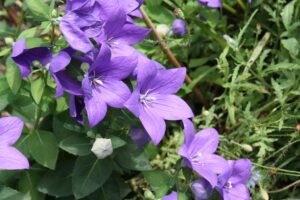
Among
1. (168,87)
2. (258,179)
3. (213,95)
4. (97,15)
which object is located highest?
(97,15)

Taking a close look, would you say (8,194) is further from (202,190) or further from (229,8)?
(229,8)

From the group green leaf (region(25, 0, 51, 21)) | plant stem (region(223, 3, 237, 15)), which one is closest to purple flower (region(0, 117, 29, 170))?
green leaf (region(25, 0, 51, 21))

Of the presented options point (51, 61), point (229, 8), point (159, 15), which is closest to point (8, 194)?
point (51, 61)

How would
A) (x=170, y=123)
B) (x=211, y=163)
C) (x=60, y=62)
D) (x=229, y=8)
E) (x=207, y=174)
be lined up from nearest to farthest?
(x=60, y=62) → (x=207, y=174) → (x=211, y=163) → (x=170, y=123) → (x=229, y=8)

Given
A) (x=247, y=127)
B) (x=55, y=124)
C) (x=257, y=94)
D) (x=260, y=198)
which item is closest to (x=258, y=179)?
(x=260, y=198)

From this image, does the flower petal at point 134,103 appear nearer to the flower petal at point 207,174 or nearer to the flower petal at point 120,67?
the flower petal at point 120,67

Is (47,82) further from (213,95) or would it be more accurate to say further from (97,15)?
(213,95)

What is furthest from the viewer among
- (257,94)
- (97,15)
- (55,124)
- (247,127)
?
(257,94)
